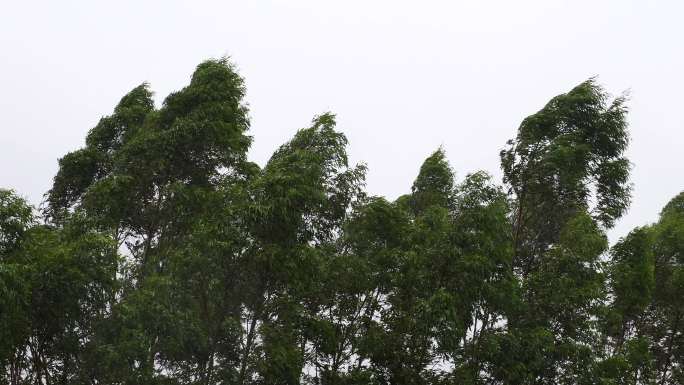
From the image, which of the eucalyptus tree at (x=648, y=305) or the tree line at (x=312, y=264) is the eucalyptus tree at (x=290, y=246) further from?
the eucalyptus tree at (x=648, y=305)

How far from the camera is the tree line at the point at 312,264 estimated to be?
13.2 metres

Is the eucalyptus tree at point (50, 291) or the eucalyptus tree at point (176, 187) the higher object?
the eucalyptus tree at point (176, 187)

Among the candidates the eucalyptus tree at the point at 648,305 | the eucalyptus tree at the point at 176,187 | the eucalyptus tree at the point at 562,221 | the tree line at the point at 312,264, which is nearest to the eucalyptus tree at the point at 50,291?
the tree line at the point at 312,264

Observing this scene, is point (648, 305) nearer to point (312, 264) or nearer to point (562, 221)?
point (562, 221)

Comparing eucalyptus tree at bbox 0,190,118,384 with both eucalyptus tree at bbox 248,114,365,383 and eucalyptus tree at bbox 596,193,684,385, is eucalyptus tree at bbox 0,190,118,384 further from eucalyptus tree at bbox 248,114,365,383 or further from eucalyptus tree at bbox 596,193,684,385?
eucalyptus tree at bbox 596,193,684,385

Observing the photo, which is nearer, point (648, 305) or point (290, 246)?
point (290, 246)

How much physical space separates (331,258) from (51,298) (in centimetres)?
706

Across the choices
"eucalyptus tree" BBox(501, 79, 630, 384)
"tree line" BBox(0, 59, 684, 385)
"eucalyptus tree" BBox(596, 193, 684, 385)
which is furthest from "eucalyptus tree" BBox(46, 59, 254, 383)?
"eucalyptus tree" BBox(596, 193, 684, 385)

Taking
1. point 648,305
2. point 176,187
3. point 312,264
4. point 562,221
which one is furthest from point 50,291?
point 648,305

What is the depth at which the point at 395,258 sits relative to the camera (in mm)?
16078

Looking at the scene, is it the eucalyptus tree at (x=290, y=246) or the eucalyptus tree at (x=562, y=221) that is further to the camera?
the eucalyptus tree at (x=562, y=221)

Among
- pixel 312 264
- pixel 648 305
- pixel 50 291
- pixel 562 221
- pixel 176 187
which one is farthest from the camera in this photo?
pixel 648 305

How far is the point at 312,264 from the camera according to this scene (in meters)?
13.6

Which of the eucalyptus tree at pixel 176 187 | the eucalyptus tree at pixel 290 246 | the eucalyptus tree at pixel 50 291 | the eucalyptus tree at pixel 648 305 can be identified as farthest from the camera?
the eucalyptus tree at pixel 648 305
